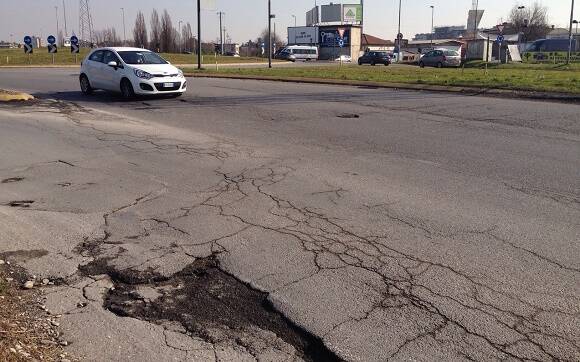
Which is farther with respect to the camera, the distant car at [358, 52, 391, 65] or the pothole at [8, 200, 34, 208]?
the distant car at [358, 52, 391, 65]

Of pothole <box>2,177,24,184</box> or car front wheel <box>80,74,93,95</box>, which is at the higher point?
car front wheel <box>80,74,93,95</box>

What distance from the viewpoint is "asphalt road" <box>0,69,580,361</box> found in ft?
11.7

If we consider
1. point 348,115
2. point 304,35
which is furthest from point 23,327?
point 304,35

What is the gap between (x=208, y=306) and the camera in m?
3.95

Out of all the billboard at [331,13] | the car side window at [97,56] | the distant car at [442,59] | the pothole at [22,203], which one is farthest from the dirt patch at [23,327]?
the billboard at [331,13]

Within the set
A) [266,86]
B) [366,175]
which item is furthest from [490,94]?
[366,175]

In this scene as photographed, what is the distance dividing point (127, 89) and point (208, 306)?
565 inches

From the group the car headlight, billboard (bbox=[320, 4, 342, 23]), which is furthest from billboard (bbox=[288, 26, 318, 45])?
the car headlight

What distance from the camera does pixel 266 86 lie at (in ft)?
72.7

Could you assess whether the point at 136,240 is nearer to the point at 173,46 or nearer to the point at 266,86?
the point at 266,86

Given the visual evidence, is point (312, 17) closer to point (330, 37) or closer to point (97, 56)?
point (330, 37)

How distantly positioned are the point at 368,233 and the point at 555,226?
1849 mm

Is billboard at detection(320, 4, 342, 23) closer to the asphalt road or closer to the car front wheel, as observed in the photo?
the car front wheel

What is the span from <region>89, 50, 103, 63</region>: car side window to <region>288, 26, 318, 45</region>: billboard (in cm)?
7316
